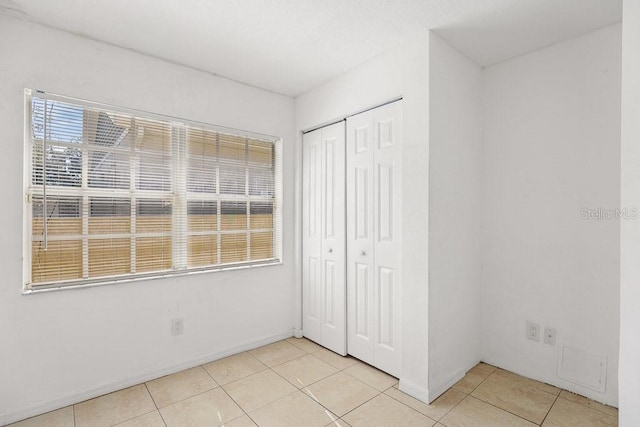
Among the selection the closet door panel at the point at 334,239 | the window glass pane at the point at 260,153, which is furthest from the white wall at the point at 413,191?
the window glass pane at the point at 260,153

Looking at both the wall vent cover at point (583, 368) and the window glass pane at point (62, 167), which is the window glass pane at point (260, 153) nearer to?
the window glass pane at point (62, 167)

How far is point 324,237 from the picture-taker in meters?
3.09

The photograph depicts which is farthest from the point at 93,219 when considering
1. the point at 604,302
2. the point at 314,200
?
the point at 604,302

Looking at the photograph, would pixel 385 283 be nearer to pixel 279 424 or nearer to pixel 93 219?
pixel 279 424

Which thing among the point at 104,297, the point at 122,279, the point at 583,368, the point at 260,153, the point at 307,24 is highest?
the point at 307,24

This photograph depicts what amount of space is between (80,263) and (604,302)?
360 cm

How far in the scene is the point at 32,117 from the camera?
6.79ft

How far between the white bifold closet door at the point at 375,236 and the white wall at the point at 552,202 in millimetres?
873

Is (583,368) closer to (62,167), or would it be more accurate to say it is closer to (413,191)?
(413,191)

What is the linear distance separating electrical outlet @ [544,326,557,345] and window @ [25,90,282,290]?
2385 mm

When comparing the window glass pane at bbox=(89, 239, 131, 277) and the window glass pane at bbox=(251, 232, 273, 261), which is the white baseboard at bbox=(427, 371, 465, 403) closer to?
the window glass pane at bbox=(251, 232, 273, 261)

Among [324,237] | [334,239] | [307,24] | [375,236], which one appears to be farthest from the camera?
[324,237]

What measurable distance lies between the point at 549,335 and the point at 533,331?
0.10 m

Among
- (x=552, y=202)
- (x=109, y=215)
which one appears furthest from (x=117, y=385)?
(x=552, y=202)
